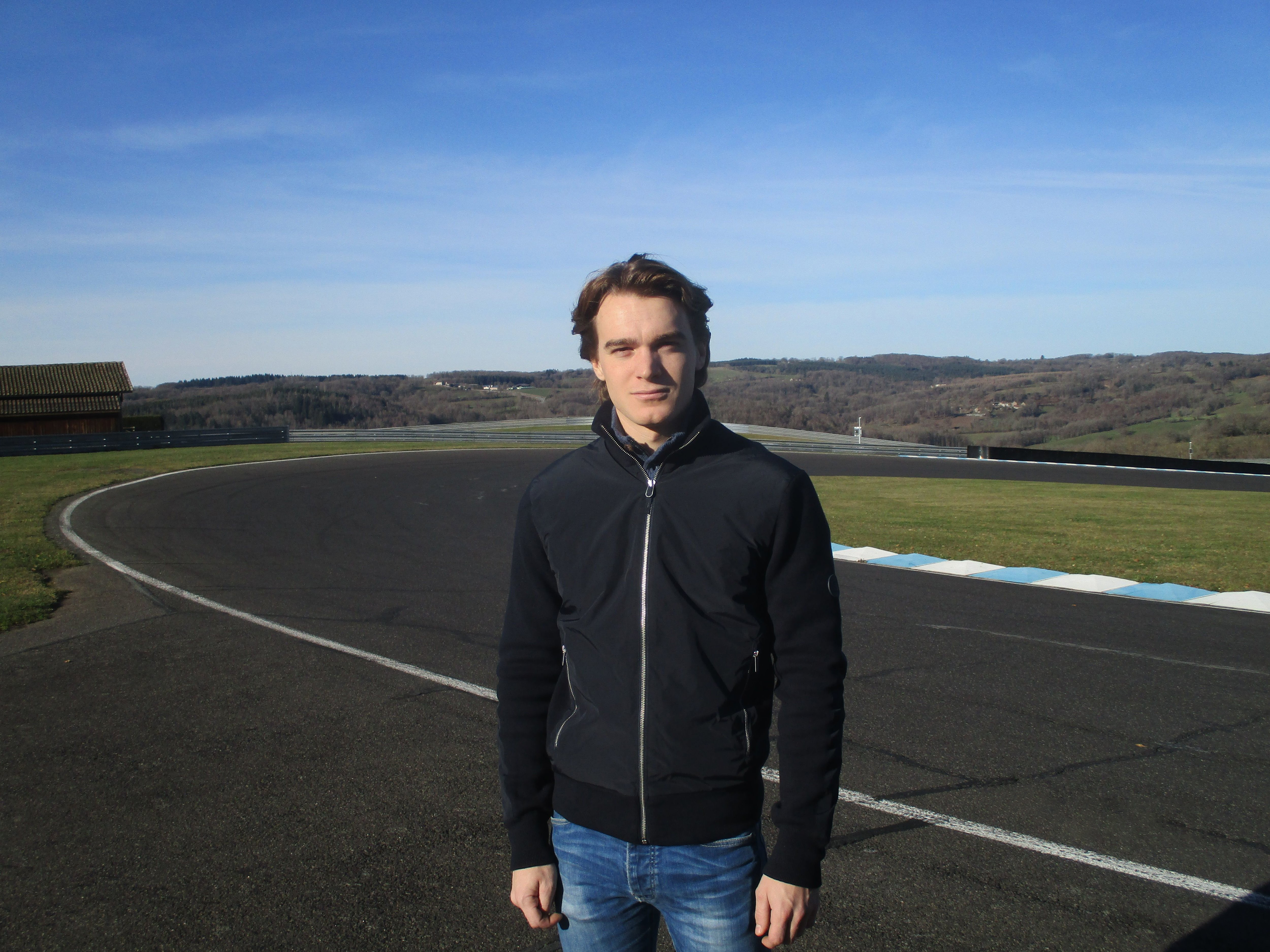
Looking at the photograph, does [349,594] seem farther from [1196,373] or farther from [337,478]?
[1196,373]

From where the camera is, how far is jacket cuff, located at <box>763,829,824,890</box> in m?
1.87

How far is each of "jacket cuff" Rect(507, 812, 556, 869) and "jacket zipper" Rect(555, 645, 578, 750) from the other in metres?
0.19

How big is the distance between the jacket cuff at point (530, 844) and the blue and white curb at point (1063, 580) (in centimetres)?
722

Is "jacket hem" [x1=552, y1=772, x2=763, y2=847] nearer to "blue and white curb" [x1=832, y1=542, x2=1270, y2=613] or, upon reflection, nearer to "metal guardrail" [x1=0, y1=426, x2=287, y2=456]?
"blue and white curb" [x1=832, y1=542, x2=1270, y2=613]

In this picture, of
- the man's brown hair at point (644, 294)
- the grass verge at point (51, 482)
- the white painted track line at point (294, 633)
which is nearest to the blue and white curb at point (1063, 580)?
the white painted track line at point (294, 633)

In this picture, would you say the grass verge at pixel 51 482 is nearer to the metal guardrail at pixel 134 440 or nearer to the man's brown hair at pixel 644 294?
the metal guardrail at pixel 134 440

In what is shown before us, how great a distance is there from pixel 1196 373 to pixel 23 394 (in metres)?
117

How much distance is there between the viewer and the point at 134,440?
1512 inches

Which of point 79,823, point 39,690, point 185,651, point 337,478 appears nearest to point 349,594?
point 185,651

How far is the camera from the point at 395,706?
20.1 ft

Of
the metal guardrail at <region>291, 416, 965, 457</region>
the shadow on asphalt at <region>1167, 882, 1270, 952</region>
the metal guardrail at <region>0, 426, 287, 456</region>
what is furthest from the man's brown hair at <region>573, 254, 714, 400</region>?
the metal guardrail at <region>0, 426, 287, 456</region>

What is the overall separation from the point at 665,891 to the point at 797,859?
12.0 inches

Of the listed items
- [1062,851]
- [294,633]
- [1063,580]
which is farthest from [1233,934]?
[1063,580]

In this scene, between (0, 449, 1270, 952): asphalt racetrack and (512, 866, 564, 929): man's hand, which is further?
(0, 449, 1270, 952): asphalt racetrack
